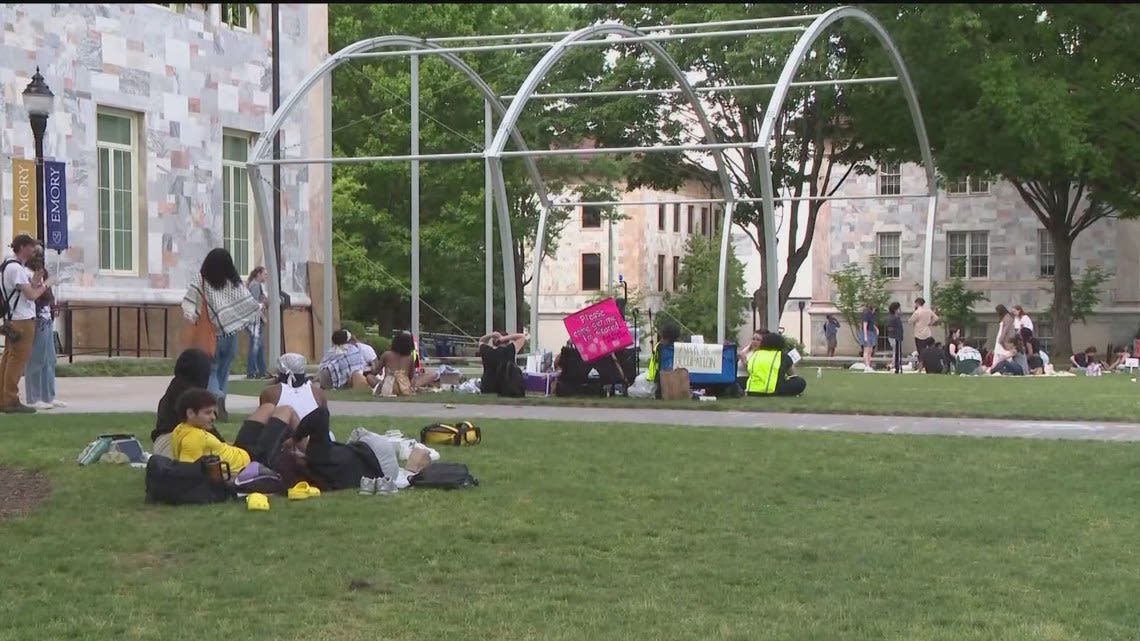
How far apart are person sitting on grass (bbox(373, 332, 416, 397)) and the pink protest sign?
2.16 meters

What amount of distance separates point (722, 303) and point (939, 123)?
13088mm

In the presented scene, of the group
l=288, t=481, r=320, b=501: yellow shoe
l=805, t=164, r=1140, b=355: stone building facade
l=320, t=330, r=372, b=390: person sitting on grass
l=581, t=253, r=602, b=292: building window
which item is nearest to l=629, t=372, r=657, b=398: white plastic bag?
l=320, t=330, r=372, b=390: person sitting on grass

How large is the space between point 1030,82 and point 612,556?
89.7 feet

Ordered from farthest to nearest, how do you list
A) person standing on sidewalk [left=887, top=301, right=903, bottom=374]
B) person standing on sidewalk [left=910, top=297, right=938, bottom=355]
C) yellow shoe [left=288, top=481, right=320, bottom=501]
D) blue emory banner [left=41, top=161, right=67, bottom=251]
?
person standing on sidewalk [left=887, top=301, right=903, bottom=374]
person standing on sidewalk [left=910, top=297, right=938, bottom=355]
blue emory banner [left=41, top=161, right=67, bottom=251]
yellow shoe [left=288, top=481, right=320, bottom=501]

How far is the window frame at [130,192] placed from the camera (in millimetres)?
27953

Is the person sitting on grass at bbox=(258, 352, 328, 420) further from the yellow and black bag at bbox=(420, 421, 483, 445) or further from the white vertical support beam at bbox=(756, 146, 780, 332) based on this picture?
the white vertical support beam at bbox=(756, 146, 780, 332)

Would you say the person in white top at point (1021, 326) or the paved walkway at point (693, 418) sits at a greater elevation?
the person in white top at point (1021, 326)

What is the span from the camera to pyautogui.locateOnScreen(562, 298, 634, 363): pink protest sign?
1770 cm

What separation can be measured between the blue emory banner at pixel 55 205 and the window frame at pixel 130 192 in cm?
372

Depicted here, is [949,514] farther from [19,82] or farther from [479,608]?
[19,82]

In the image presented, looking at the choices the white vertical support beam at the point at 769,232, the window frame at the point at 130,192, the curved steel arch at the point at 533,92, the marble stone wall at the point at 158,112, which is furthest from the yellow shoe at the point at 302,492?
the window frame at the point at 130,192

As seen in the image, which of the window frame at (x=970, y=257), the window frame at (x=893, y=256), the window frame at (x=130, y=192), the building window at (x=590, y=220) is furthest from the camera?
the building window at (x=590, y=220)

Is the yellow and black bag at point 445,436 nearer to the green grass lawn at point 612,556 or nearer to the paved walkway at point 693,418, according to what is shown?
the green grass lawn at point 612,556

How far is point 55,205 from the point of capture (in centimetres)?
2381
